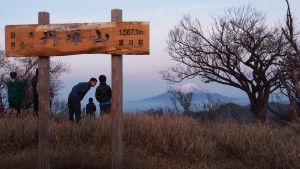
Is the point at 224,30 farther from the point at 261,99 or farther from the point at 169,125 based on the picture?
the point at 169,125

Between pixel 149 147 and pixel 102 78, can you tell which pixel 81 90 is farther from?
pixel 149 147

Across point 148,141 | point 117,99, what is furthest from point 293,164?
point 117,99

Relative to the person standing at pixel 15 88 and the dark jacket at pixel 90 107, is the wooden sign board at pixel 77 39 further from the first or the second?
the dark jacket at pixel 90 107

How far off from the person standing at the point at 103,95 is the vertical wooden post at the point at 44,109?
13.3 ft

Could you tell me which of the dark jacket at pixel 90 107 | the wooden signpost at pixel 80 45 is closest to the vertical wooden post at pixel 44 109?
the wooden signpost at pixel 80 45

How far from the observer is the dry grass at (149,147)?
6.29 metres

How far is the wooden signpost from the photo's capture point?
5320 millimetres

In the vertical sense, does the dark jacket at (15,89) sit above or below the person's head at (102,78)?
below

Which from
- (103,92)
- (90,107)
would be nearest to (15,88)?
(103,92)

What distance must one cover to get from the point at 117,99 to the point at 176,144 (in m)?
1.73

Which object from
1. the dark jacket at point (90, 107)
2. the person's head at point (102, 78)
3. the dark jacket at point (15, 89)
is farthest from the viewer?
the dark jacket at point (90, 107)

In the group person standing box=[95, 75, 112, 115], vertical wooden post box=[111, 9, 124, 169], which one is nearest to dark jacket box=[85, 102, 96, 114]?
person standing box=[95, 75, 112, 115]

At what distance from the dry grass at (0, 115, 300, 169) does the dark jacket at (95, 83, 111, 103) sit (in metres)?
2.01

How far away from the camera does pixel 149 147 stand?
6.74 m
